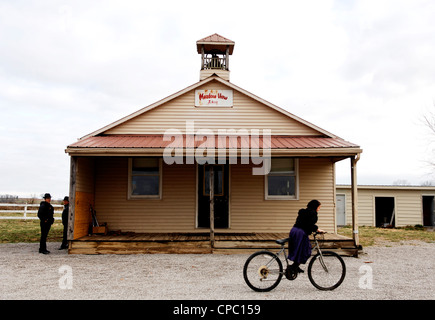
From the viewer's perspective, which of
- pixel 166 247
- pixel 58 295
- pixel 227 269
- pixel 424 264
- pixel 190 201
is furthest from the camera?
pixel 190 201

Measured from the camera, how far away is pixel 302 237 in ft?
21.3

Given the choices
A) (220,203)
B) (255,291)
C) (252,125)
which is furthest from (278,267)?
(252,125)

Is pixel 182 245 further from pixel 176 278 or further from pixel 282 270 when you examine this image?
pixel 282 270

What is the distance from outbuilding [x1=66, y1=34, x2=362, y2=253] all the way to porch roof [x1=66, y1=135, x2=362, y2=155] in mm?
61

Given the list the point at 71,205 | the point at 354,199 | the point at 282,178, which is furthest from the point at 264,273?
the point at 282,178

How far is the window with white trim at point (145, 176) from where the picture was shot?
13047mm

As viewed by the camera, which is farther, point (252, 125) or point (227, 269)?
point (252, 125)

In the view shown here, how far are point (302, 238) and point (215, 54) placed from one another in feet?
36.5

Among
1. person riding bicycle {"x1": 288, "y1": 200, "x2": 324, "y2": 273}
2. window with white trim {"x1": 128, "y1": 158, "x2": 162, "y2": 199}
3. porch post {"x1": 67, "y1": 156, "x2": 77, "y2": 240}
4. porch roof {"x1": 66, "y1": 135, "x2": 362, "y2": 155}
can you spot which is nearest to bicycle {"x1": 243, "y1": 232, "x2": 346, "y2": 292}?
person riding bicycle {"x1": 288, "y1": 200, "x2": 324, "y2": 273}

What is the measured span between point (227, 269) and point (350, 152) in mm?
4827

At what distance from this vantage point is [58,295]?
642 centimetres

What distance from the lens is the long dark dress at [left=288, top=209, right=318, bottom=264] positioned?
6.48 meters

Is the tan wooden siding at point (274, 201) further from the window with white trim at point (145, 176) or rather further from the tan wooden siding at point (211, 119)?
the window with white trim at point (145, 176)
